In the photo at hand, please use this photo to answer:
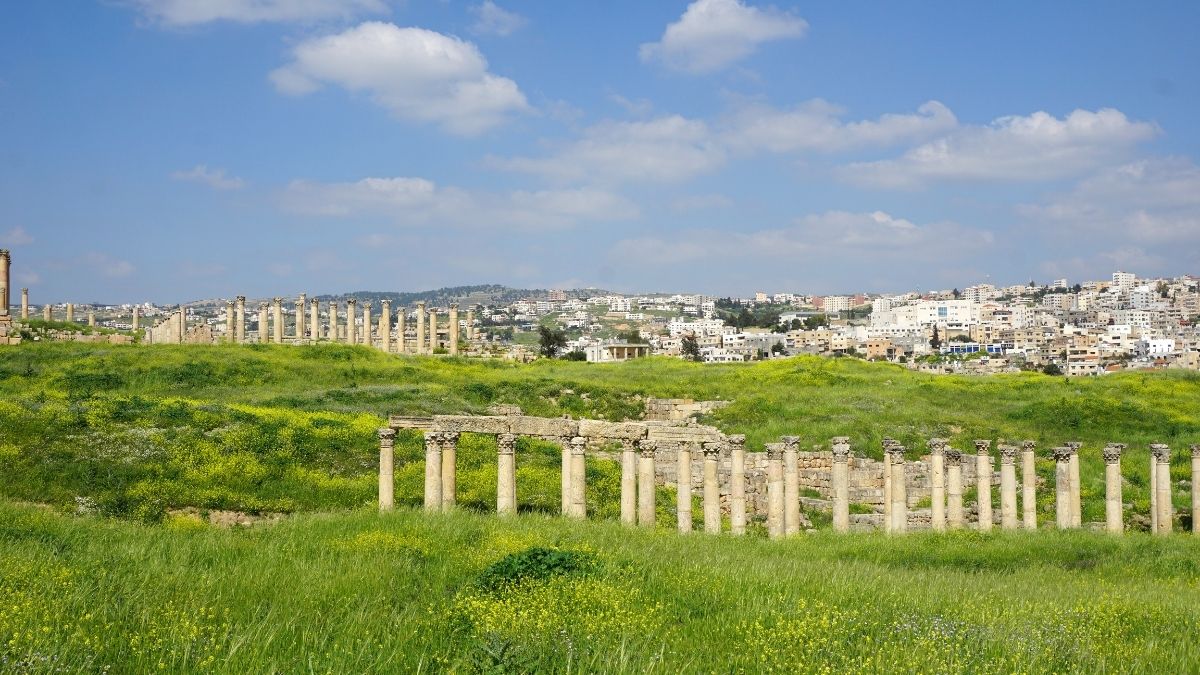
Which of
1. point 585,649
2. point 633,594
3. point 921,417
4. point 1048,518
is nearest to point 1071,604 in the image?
point 633,594

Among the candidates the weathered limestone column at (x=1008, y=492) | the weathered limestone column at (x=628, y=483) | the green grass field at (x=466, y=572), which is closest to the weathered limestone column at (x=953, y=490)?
the weathered limestone column at (x=1008, y=492)

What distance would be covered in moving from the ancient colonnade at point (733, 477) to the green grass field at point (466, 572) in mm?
1105

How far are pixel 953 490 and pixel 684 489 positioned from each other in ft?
23.4

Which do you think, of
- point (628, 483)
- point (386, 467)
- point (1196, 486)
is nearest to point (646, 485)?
point (628, 483)

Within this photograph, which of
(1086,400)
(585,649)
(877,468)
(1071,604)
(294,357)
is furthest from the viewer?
(294,357)

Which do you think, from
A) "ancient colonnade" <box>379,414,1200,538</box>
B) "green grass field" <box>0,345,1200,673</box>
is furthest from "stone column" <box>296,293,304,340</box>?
"ancient colonnade" <box>379,414,1200,538</box>

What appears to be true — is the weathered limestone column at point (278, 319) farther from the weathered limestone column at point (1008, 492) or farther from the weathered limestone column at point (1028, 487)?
the weathered limestone column at point (1008, 492)

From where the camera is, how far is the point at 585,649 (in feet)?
26.0

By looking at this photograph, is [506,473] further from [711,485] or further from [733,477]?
[733,477]

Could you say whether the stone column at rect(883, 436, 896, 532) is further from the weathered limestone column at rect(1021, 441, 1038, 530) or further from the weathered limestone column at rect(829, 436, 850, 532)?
the weathered limestone column at rect(1021, 441, 1038, 530)

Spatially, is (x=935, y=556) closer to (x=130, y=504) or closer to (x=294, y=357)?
(x=130, y=504)

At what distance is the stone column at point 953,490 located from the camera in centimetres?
2277

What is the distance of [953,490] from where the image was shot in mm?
22953

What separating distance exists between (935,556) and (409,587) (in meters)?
10.3
